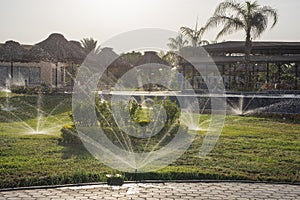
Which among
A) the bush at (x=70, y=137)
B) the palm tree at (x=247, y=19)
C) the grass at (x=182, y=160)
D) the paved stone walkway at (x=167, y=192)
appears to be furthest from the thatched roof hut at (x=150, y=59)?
the paved stone walkway at (x=167, y=192)

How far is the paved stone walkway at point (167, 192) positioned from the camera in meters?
5.31

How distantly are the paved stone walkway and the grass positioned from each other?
1.33 ft

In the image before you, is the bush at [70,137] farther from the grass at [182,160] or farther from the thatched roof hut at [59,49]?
the thatched roof hut at [59,49]

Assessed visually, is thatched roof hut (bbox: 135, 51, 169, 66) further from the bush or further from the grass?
the bush

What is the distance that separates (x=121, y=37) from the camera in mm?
8719

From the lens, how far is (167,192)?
5555mm

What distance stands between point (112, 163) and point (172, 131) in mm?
2873

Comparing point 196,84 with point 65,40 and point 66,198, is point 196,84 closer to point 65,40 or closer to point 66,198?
point 65,40

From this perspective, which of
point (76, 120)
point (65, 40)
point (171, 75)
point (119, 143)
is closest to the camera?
point (119, 143)

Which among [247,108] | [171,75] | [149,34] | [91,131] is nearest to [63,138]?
[91,131]

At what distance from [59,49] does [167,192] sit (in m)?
18.7

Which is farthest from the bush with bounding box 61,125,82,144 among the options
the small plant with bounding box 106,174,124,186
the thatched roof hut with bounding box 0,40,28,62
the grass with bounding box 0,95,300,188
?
the thatched roof hut with bounding box 0,40,28,62

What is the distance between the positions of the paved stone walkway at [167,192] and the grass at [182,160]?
41 cm

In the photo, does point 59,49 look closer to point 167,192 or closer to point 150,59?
point 150,59
